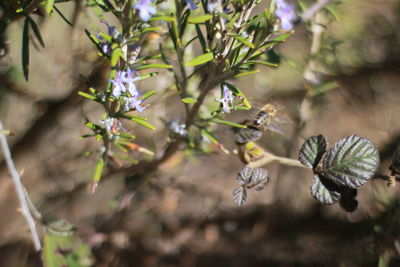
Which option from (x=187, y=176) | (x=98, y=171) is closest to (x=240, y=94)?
(x=98, y=171)

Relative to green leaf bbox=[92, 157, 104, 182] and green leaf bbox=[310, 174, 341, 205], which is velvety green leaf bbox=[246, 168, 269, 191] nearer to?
green leaf bbox=[310, 174, 341, 205]

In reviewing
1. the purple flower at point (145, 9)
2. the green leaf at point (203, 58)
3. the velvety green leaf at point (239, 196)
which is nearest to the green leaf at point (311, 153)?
the velvety green leaf at point (239, 196)

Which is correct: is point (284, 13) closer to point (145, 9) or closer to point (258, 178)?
point (145, 9)

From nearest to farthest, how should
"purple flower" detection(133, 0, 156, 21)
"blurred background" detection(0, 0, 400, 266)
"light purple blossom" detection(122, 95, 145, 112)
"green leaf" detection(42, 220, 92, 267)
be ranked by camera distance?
"purple flower" detection(133, 0, 156, 21) → "light purple blossom" detection(122, 95, 145, 112) → "green leaf" detection(42, 220, 92, 267) → "blurred background" detection(0, 0, 400, 266)

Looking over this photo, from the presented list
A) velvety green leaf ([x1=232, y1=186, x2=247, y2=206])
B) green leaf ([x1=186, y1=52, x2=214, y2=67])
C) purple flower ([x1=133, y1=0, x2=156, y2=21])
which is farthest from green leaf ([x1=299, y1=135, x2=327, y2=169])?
purple flower ([x1=133, y1=0, x2=156, y2=21])

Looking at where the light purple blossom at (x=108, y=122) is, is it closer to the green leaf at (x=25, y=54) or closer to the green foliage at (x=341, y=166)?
the green leaf at (x=25, y=54)

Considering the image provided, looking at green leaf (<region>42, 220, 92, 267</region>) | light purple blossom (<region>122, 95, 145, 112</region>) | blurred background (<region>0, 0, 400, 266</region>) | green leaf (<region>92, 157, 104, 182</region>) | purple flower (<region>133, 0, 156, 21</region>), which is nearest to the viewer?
purple flower (<region>133, 0, 156, 21</region>)

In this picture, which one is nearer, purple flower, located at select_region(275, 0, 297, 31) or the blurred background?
purple flower, located at select_region(275, 0, 297, 31)

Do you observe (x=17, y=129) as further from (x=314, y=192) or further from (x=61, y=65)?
(x=314, y=192)
